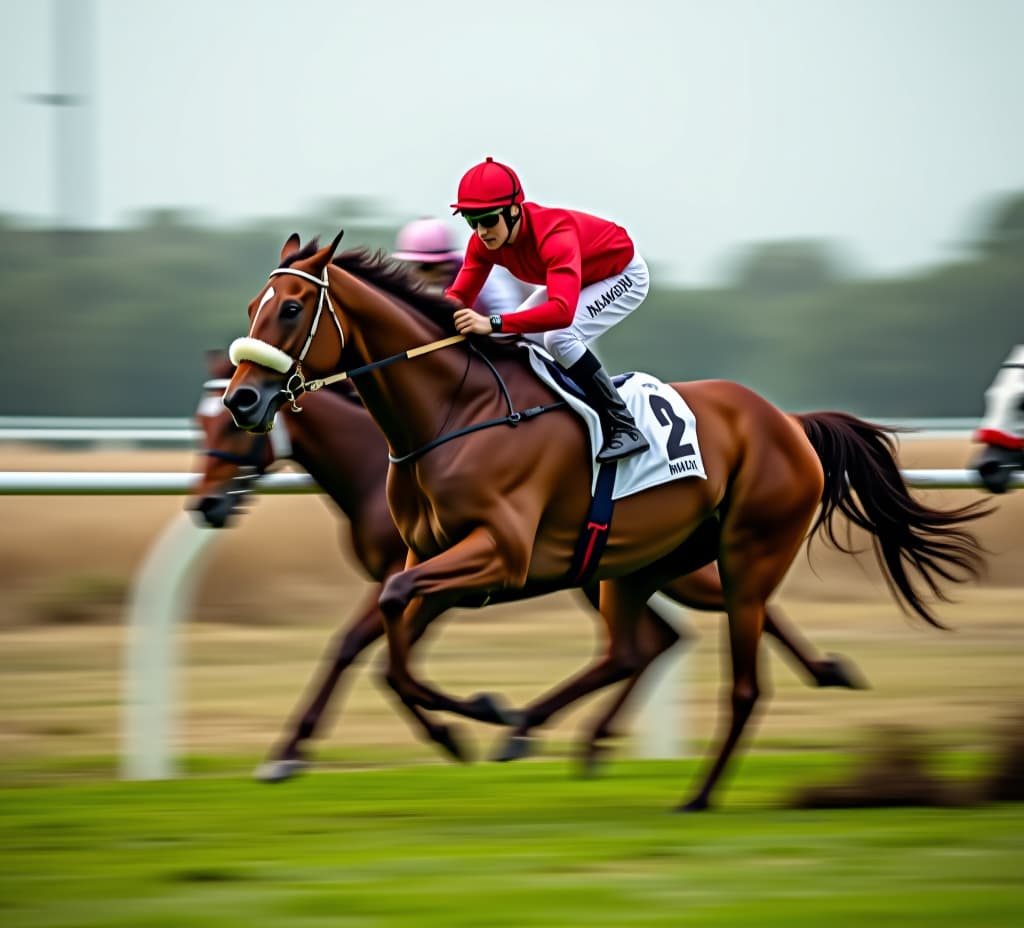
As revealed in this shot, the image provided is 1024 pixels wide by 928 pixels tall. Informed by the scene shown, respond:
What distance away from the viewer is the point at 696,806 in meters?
4.31

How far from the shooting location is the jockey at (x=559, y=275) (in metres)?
4.32

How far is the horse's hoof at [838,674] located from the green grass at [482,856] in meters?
0.51

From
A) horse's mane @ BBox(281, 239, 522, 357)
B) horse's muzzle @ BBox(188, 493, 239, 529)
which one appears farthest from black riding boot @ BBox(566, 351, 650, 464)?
horse's muzzle @ BBox(188, 493, 239, 529)

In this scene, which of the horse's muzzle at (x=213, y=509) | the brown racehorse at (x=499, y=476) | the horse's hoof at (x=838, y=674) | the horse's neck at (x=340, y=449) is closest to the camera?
the brown racehorse at (x=499, y=476)

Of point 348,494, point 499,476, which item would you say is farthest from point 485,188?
point 348,494

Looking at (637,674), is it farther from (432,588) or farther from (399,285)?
(399,285)

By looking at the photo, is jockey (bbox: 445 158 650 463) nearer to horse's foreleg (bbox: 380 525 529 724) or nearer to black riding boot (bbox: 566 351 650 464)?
black riding boot (bbox: 566 351 650 464)

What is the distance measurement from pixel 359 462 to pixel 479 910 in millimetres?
2229

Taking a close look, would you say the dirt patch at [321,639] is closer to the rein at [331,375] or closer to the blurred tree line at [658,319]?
the rein at [331,375]

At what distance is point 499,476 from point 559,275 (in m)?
0.53

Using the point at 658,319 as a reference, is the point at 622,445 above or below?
above

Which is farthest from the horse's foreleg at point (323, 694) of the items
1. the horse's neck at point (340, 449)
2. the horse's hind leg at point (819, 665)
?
the horse's hind leg at point (819, 665)

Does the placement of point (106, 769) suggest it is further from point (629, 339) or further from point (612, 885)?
point (629, 339)

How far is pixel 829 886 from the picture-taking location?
324cm
